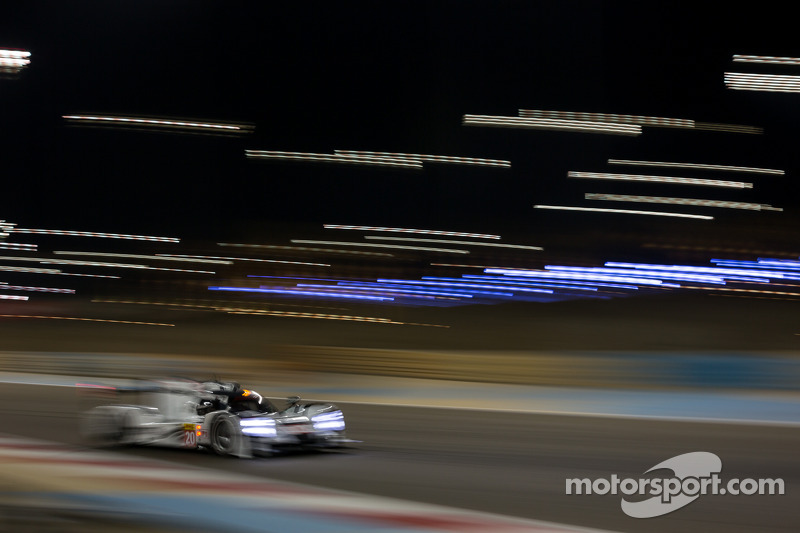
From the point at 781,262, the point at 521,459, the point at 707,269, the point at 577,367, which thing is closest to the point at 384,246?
the point at 707,269

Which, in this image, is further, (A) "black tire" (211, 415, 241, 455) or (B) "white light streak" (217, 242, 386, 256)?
(B) "white light streak" (217, 242, 386, 256)

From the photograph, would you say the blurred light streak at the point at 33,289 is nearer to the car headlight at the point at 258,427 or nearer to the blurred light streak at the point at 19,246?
the blurred light streak at the point at 19,246

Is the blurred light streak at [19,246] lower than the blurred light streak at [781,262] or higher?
higher

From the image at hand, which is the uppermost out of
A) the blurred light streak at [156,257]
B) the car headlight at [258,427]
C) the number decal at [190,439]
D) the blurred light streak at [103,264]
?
the blurred light streak at [156,257]

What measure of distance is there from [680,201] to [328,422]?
25.8 metres

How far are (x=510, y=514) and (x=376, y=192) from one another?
29.6 m

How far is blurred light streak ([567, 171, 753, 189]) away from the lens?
A: 25506mm

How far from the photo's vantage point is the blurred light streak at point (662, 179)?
83.7 ft

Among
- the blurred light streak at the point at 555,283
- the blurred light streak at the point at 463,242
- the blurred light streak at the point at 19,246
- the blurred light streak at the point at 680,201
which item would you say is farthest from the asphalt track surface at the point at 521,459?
the blurred light streak at the point at 19,246

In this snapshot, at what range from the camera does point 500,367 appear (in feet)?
49.7

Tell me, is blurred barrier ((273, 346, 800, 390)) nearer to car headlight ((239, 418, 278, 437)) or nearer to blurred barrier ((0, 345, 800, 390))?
blurred barrier ((0, 345, 800, 390))

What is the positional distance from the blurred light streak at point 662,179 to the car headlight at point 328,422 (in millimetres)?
18530

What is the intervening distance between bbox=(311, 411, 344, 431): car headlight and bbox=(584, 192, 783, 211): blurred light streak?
21934mm

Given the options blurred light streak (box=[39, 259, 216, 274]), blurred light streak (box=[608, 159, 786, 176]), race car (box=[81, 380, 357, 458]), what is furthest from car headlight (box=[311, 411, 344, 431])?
blurred light streak (box=[39, 259, 216, 274])
